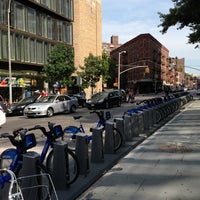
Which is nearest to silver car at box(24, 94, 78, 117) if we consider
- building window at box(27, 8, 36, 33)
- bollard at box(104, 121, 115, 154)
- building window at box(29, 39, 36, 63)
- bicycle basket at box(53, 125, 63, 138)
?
bollard at box(104, 121, 115, 154)

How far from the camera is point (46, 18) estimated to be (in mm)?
46844

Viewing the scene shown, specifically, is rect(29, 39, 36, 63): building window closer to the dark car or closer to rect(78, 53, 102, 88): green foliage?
rect(78, 53, 102, 88): green foliage

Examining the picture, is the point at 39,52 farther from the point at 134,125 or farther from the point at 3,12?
the point at 134,125

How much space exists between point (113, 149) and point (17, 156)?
13.5ft

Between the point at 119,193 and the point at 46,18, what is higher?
the point at 46,18

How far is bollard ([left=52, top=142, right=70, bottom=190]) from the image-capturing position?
6.07 m

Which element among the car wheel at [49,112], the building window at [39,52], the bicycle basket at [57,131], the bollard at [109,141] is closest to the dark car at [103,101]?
the car wheel at [49,112]

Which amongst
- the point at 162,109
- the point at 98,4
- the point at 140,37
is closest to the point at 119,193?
the point at 162,109

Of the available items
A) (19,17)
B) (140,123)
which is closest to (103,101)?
(19,17)

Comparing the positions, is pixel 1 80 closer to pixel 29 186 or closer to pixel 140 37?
pixel 29 186

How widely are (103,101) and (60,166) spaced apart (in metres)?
23.9

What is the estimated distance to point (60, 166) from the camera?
6102mm

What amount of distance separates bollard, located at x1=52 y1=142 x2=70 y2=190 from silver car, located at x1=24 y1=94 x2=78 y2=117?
16.9m

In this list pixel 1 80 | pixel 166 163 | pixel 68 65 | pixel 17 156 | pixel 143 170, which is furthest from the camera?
pixel 68 65
